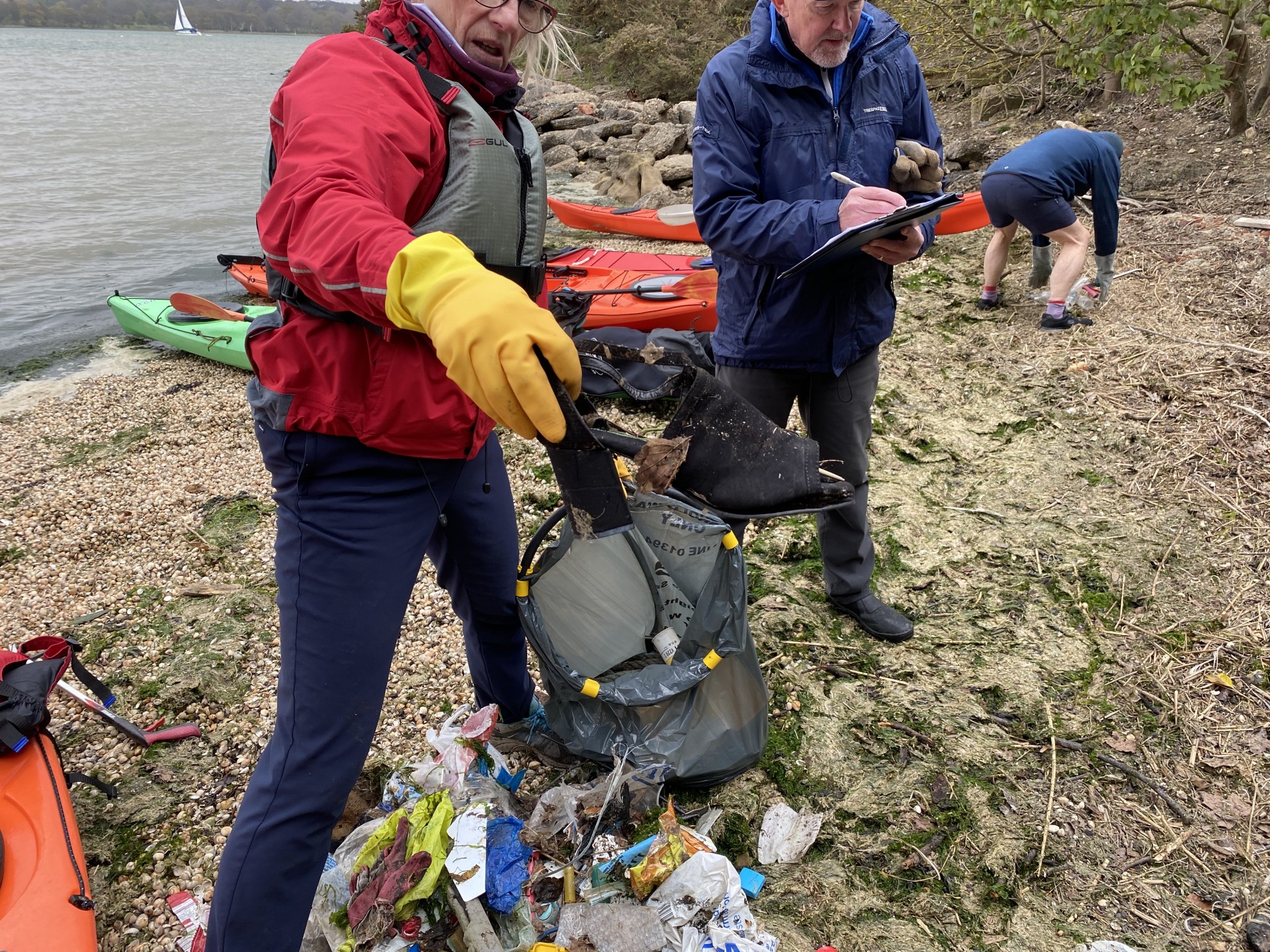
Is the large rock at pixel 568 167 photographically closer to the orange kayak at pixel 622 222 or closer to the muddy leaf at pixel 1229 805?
Result: the orange kayak at pixel 622 222

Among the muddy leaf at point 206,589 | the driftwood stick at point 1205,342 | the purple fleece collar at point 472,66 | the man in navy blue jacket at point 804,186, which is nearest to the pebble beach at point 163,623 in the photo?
the muddy leaf at point 206,589

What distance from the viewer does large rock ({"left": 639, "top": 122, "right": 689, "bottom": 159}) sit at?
487 inches

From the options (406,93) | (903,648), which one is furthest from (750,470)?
(903,648)

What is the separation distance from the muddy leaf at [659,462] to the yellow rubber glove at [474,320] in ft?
1.81

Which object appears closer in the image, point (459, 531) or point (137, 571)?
point (459, 531)

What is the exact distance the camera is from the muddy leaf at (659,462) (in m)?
1.70

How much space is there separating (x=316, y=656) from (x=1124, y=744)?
237cm

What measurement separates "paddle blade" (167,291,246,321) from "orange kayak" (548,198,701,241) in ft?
13.7

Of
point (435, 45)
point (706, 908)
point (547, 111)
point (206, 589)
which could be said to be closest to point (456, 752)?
point (706, 908)

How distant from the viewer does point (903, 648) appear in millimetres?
2891

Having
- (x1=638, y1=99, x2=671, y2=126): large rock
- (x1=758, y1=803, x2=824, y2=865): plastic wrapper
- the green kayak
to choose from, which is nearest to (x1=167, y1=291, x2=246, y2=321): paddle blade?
the green kayak

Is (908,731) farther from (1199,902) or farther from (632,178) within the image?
(632,178)

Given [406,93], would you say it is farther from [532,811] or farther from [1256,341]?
[1256,341]

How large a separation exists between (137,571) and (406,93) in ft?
10.7
